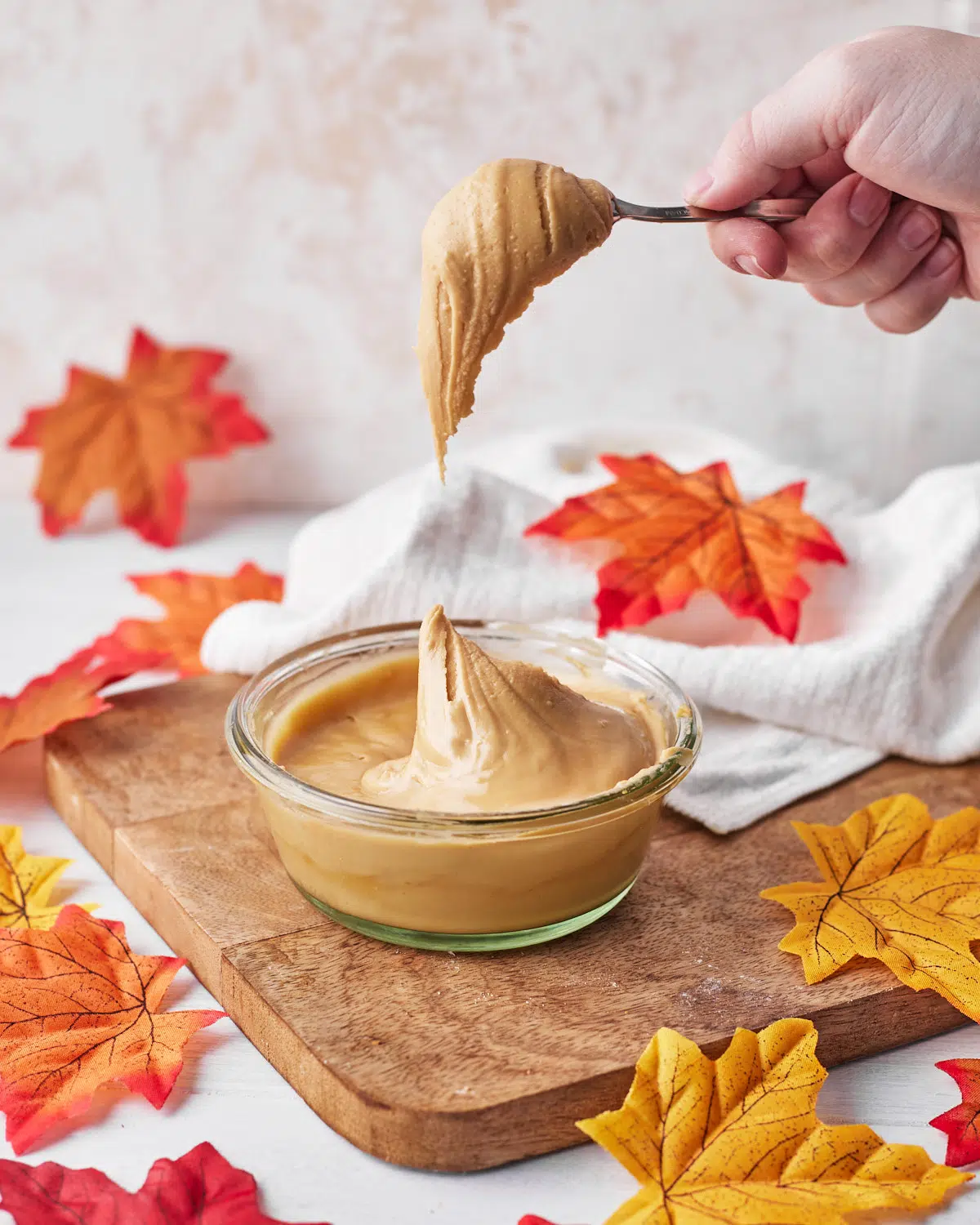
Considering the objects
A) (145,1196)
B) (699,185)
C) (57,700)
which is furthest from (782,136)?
(145,1196)

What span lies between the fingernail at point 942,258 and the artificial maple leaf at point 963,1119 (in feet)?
3.26

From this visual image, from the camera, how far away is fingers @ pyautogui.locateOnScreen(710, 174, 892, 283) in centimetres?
157

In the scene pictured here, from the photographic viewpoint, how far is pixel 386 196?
2.28m

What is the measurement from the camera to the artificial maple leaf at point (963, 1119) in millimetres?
1051

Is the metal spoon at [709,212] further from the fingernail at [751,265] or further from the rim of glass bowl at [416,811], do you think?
the rim of glass bowl at [416,811]

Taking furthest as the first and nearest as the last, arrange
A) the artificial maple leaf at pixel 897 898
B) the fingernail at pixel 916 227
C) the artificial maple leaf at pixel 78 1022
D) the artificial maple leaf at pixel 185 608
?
the artificial maple leaf at pixel 185 608 < the fingernail at pixel 916 227 < the artificial maple leaf at pixel 897 898 < the artificial maple leaf at pixel 78 1022

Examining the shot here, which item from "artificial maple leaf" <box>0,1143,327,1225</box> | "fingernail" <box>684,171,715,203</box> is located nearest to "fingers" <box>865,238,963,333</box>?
"fingernail" <box>684,171,715,203</box>

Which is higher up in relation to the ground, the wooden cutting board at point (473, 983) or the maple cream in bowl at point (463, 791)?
the maple cream in bowl at point (463, 791)

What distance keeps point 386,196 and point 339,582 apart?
30.1 inches

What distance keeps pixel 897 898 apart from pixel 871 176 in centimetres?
74

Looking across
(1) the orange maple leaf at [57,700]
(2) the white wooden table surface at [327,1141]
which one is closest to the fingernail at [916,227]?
(2) the white wooden table surface at [327,1141]

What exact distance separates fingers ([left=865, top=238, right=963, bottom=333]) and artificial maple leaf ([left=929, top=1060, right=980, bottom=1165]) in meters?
0.97

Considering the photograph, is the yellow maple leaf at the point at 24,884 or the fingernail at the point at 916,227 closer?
the yellow maple leaf at the point at 24,884

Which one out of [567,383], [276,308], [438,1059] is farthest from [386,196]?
[438,1059]
